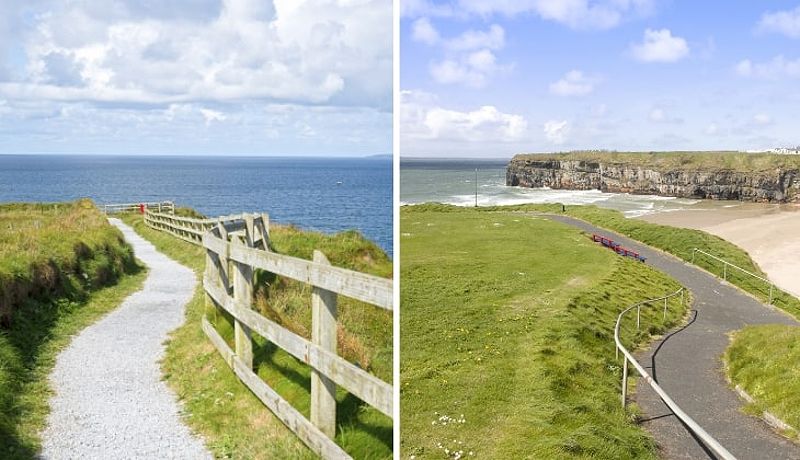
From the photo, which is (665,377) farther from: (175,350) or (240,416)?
(175,350)

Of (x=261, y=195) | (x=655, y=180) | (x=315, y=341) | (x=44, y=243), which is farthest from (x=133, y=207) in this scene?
(x=261, y=195)

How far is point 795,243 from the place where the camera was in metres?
4.66

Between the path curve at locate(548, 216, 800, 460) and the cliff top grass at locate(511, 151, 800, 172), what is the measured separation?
0.91 meters

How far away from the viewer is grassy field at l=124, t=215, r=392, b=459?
3097 millimetres

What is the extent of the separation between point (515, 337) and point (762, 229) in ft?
6.52

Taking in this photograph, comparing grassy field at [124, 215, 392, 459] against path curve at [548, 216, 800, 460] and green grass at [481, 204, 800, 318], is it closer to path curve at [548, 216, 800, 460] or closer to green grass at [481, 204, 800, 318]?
path curve at [548, 216, 800, 460]

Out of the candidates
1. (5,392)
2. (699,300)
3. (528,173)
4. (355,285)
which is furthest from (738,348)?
(5,392)

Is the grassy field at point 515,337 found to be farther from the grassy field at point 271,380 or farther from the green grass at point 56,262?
the green grass at point 56,262

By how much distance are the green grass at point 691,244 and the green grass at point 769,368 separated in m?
0.30

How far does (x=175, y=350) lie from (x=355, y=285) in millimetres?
2990

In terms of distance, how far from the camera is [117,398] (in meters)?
4.01

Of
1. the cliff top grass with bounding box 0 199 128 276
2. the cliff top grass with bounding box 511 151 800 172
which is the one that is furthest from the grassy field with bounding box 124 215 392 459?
the cliff top grass with bounding box 511 151 800 172

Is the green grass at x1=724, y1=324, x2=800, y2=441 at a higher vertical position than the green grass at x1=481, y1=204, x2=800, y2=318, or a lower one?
lower

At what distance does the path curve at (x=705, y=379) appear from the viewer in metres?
3.97
